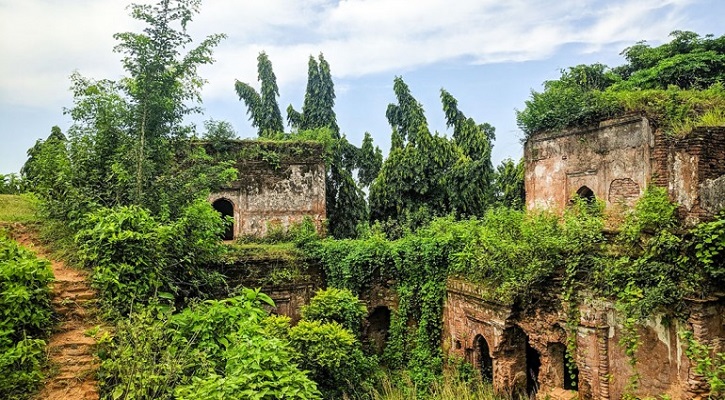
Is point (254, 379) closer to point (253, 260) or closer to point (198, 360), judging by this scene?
point (198, 360)

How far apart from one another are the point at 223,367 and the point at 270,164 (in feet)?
32.8

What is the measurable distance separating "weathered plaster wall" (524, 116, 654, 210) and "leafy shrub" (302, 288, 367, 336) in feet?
21.9

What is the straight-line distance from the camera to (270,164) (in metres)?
16.2

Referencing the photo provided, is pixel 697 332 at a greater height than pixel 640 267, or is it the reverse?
pixel 640 267

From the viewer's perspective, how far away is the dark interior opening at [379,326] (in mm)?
13547

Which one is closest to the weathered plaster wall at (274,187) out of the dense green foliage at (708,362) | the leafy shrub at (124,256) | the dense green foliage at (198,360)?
the leafy shrub at (124,256)

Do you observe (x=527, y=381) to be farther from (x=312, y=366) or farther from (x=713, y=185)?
(x=713, y=185)

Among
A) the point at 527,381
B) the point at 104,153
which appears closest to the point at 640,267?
the point at 527,381

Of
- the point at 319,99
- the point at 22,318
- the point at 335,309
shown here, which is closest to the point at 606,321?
the point at 335,309

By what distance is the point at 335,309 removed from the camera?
11391mm

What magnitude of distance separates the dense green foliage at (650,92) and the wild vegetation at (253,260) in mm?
71

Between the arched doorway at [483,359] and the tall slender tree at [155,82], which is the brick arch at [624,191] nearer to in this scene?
the arched doorway at [483,359]

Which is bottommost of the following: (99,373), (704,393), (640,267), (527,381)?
(527,381)

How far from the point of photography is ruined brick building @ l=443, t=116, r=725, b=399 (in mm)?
6891
